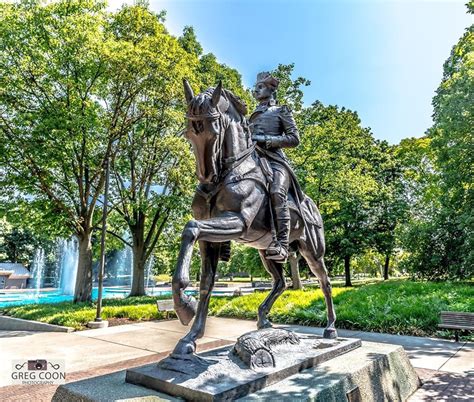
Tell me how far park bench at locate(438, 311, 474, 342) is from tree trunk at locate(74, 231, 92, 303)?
13730 millimetres

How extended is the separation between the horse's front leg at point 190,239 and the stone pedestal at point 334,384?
2.46ft

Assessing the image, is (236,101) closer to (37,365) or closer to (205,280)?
(205,280)

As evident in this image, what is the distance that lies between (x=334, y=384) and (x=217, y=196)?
2.32m

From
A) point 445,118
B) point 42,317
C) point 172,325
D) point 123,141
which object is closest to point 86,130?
point 123,141

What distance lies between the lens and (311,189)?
23.4m

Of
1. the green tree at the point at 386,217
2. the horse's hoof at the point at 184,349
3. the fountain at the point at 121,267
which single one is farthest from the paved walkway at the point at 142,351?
the fountain at the point at 121,267

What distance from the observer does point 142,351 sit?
8734mm

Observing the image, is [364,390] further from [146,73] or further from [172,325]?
[146,73]

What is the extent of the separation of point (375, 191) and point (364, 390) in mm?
25992

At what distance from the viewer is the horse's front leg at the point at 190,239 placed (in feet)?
10.6

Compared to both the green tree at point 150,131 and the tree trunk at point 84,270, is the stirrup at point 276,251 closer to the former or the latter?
the green tree at point 150,131

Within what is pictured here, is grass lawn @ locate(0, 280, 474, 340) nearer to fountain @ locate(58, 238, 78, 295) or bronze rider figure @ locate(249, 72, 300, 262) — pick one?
bronze rider figure @ locate(249, 72, 300, 262)

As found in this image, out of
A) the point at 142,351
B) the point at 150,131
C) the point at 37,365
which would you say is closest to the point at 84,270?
the point at 150,131

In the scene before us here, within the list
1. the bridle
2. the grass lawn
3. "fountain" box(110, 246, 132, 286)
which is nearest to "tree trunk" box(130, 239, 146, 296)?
the grass lawn
